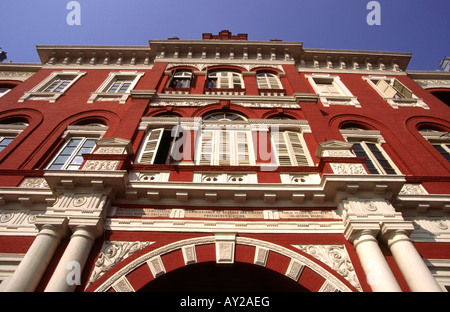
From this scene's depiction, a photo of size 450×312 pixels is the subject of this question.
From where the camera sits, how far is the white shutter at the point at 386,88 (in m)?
13.2

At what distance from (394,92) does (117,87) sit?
12716mm

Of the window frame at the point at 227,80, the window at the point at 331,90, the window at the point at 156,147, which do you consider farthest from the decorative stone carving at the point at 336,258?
the window frame at the point at 227,80

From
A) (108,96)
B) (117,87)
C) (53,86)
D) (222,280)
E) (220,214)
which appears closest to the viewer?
(222,280)

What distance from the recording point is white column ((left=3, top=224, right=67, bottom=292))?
16.6 ft

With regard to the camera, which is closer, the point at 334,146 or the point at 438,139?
the point at 334,146

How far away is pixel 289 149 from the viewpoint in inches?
371

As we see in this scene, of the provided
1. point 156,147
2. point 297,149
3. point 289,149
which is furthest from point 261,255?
point 156,147

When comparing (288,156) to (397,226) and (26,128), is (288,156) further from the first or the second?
(26,128)

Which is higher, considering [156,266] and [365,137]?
[365,137]

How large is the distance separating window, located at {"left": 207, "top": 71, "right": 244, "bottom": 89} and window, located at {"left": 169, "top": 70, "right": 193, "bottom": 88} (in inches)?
37.7

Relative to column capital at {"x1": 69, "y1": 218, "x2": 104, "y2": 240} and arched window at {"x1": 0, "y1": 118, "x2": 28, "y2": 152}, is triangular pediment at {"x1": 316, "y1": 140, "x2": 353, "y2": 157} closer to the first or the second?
column capital at {"x1": 69, "y1": 218, "x2": 104, "y2": 240}

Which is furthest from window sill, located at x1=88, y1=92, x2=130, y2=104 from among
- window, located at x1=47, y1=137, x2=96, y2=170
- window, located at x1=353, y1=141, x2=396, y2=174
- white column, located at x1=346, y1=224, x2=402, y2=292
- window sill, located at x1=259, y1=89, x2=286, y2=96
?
white column, located at x1=346, y1=224, x2=402, y2=292

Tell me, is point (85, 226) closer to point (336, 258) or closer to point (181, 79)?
point (336, 258)

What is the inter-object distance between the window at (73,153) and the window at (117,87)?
8.40ft
